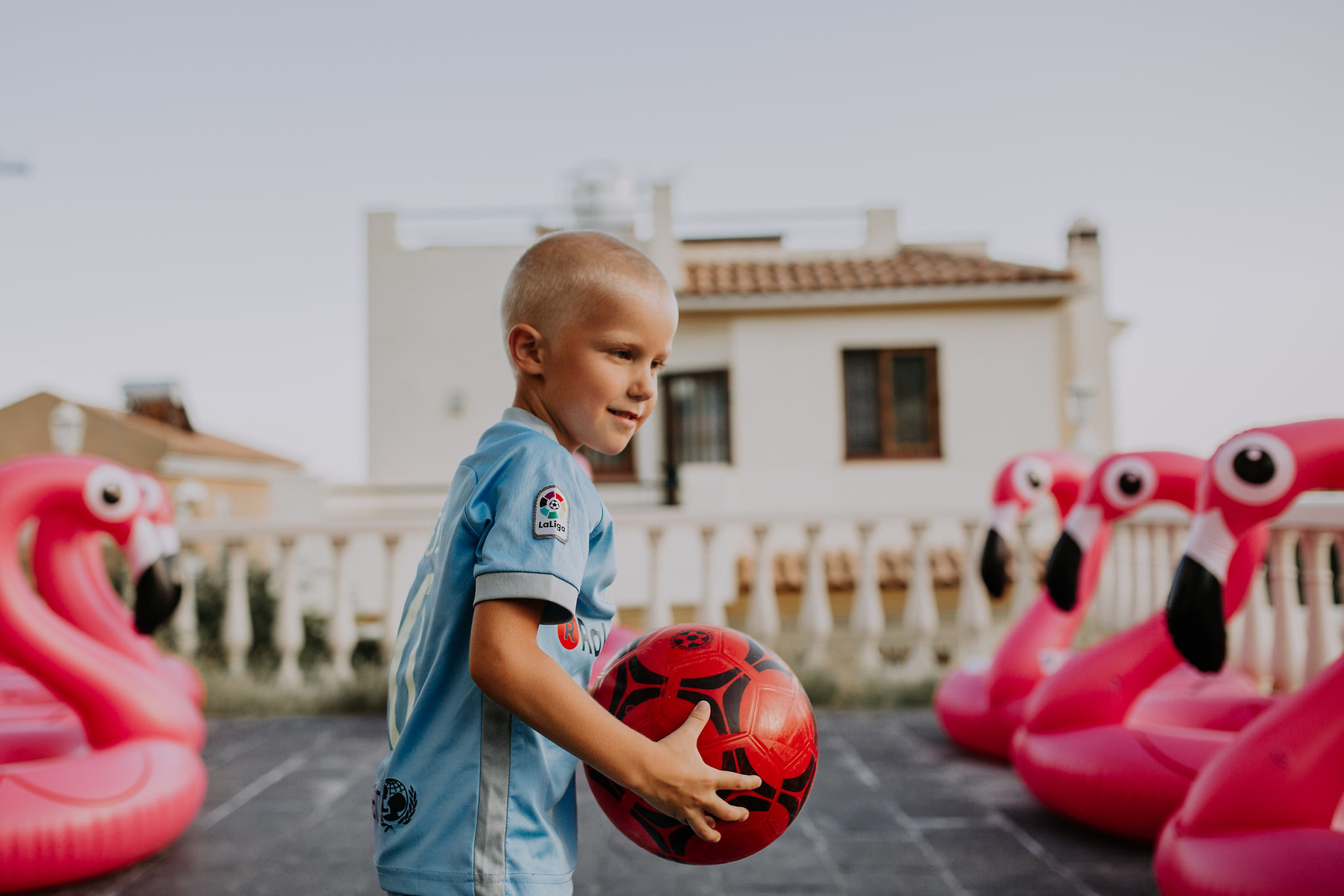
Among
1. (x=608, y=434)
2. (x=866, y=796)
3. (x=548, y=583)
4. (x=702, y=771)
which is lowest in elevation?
(x=866, y=796)

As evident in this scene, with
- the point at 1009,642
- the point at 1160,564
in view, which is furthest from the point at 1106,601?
the point at 1009,642

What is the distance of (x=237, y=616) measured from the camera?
19.1 feet

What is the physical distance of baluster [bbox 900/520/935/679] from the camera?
5859 mm

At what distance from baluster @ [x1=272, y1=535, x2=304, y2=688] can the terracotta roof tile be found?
22.4 ft

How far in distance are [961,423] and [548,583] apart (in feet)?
36.6

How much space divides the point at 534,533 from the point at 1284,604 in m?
4.36

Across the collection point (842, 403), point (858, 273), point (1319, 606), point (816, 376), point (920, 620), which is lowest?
point (920, 620)

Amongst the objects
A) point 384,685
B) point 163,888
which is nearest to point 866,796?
point 163,888

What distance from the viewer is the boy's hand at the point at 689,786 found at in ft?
3.70

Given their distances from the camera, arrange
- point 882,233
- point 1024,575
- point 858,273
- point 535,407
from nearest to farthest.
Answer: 1. point 535,407
2. point 1024,575
3. point 858,273
4. point 882,233

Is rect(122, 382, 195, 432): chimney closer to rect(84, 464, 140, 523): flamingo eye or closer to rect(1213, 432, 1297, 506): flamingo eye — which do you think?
rect(84, 464, 140, 523): flamingo eye

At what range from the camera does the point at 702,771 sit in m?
1.16

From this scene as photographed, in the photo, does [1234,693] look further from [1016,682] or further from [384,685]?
[384,685]

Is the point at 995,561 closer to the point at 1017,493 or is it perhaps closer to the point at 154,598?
the point at 1017,493
